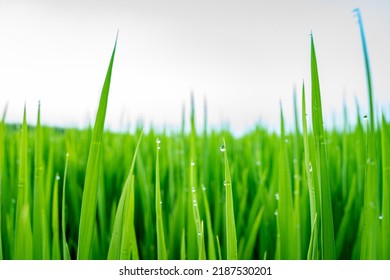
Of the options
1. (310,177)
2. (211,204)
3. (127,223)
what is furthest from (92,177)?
(211,204)

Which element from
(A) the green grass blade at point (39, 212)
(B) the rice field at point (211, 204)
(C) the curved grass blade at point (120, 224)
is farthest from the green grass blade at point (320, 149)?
(A) the green grass blade at point (39, 212)

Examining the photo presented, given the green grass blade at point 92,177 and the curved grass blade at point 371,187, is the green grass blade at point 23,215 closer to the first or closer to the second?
the green grass blade at point 92,177

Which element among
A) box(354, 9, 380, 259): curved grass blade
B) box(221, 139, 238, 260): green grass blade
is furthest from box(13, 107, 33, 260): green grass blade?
box(354, 9, 380, 259): curved grass blade

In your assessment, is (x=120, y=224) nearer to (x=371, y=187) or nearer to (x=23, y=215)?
(x=23, y=215)

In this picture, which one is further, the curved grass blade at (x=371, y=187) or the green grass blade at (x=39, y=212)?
the green grass blade at (x=39, y=212)

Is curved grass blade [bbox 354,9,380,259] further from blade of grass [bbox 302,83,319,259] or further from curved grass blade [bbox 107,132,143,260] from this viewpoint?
curved grass blade [bbox 107,132,143,260]
